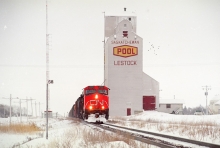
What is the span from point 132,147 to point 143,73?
4493cm

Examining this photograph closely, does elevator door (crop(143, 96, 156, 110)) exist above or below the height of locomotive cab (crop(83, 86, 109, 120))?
below

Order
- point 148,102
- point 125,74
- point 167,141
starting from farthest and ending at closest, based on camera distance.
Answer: point 148,102, point 125,74, point 167,141

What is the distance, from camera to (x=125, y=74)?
52219 millimetres

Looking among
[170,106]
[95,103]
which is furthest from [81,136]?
[170,106]

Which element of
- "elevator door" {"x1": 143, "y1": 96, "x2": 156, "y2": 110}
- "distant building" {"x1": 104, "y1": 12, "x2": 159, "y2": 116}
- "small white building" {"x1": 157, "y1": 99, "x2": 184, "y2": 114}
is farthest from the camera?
"small white building" {"x1": 157, "y1": 99, "x2": 184, "y2": 114}

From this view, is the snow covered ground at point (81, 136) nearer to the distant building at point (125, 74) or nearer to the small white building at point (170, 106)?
the distant building at point (125, 74)

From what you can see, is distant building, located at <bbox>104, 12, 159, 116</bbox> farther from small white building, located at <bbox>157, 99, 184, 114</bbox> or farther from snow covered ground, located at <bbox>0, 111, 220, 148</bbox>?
snow covered ground, located at <bbox>0, 111, 220, 148</bbox>

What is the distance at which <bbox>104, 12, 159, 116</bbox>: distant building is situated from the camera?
52.0 meters

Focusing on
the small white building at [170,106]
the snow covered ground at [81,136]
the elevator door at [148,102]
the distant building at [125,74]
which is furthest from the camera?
the small white building at [170,106]

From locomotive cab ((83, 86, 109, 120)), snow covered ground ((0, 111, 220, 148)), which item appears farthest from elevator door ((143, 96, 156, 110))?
snow covered ground ((0, 111, 220, 148))

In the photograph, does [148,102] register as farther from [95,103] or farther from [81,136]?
[81,136]

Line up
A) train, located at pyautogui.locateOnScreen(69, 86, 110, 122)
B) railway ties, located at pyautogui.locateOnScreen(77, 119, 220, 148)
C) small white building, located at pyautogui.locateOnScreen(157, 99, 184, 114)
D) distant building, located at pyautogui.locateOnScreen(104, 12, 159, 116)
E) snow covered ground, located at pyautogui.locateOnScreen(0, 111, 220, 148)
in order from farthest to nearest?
small white building, located at pyautogui.locateOnScreen(157, 99, 184, 114) → distant building, located at pyautogui.locateOnScreen(104, 12, 159, 116) → train, located at pyautogui.locateOnScreen(69, 86, 110, 122) → snow covered ground, located at pyautogui.locateOnScreen(0, 111, 220, 148) → railway ties, located at pyautogui.locateOnScreen(77, 119, 220, 148)

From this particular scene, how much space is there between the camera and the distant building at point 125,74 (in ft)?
171

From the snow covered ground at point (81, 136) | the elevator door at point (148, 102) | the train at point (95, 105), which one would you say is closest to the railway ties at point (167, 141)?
the snow covered ground at point (81, 136)
